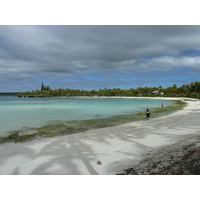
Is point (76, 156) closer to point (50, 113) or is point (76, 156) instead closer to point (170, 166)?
point (170, 166)

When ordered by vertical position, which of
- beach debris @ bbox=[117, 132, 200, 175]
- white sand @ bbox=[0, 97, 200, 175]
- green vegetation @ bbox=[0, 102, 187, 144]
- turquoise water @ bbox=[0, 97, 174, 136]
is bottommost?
turquoise water @ bbox=[0, 97, 174, 136]

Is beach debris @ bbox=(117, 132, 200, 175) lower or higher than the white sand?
higher

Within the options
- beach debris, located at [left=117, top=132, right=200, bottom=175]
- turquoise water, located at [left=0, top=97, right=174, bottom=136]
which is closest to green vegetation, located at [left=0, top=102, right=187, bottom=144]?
turquoise water, located at [left=0, top=97, right=174, bottom=136]

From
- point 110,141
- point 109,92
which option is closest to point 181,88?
point 109,92

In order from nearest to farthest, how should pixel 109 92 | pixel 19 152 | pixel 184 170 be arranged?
pixel 184 170 → pixel 19 152 → pixel 109 92

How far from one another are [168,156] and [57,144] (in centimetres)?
682

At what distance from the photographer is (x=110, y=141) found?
10.3 m

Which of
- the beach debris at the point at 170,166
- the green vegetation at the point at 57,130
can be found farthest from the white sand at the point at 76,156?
the green vegetation at the point at 57,130

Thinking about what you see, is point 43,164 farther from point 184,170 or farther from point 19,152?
point 184,170

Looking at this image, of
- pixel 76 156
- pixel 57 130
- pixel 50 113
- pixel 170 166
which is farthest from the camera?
pixel 50 113

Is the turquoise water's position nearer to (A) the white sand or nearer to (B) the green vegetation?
(B) the green vegetation

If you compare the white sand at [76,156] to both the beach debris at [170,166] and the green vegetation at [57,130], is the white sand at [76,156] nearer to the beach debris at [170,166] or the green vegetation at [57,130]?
the beach debris at [170,166]

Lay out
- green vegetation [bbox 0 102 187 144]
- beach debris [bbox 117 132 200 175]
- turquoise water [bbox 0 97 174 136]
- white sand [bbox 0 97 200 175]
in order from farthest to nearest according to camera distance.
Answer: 1. turquoise water [bbox 0 97 174 136]
2. green vegetation [bbox 0 102 187 144]
3. white sand [bbox 0 97 200 175]
4. beach debris [bbox 117 132 200 175]

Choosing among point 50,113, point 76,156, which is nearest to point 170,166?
point 76,156
